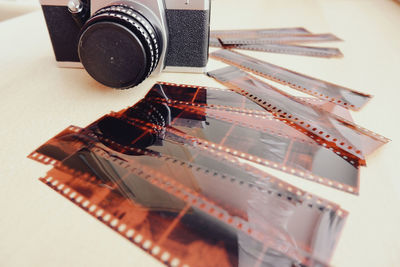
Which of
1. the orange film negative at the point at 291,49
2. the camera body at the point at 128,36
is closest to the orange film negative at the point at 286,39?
the orange film negative at the point at 291,49

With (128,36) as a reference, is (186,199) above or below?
Answer: below

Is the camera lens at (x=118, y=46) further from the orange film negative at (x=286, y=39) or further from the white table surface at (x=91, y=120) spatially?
the orange film negative at (x=286, y=39)

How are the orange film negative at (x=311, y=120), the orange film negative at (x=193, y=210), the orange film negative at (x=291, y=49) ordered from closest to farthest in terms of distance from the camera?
the orange film negative at (x=193, y=210) → the orange film negative at (x=311, y=120) → the orange film negative at (x=291, y=49)

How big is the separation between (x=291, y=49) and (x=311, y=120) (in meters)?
0.32

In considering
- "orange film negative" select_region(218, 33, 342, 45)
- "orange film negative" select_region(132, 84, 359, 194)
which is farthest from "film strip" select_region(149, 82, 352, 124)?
"orange film negative" select_region(218, 33, 342, 45)

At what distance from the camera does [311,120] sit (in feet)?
1.40

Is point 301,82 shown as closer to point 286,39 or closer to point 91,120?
point 286,39

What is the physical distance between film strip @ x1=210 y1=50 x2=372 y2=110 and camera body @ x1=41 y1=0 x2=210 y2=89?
10 centimetres

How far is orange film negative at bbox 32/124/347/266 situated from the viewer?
0.81 feet

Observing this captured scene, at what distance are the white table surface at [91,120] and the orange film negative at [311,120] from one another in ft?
0.07

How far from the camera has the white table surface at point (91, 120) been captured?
0.26 metres

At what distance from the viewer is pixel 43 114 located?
431 millimetres

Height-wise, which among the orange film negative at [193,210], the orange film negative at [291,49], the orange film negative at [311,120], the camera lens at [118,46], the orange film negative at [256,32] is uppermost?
the camera lens at [118,46]

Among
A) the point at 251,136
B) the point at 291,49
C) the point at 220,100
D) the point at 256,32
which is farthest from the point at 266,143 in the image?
the point at 256,32
